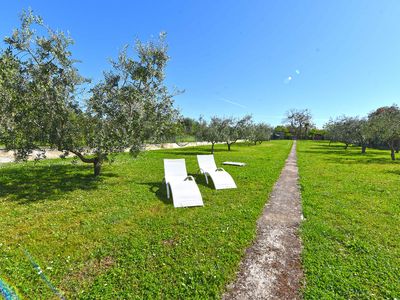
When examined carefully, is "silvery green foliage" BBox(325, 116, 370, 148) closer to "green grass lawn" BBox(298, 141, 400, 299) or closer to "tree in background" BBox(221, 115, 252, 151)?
"tree in background" BBox(221, 115, 252, 151)

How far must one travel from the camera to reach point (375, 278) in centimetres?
396

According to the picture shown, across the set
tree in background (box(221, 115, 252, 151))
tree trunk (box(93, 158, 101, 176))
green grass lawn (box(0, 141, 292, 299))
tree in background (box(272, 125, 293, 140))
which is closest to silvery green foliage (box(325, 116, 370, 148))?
tree in background (box(221, 115, 252, 151))

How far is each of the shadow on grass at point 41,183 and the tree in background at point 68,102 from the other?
1553mm

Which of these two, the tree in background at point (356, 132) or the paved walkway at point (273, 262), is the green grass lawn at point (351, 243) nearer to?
the paved walkway at point (273, 262)

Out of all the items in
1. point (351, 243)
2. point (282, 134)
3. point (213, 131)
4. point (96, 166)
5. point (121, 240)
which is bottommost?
point (351, 243)

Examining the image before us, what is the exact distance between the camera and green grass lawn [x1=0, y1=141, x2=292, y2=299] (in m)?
3.71

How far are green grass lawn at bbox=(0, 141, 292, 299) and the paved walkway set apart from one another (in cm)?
26

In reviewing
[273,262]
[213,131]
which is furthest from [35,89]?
[213,131]

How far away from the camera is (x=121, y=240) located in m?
5.17

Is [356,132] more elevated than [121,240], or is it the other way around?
[356,132]

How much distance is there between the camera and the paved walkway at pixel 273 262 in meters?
3.64

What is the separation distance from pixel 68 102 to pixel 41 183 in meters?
4.39

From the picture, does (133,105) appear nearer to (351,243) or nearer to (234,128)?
(351,243)

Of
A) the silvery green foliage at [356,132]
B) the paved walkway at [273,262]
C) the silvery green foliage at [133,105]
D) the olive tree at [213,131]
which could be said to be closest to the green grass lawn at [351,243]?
the paved walkway at [273,262]
